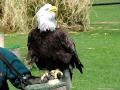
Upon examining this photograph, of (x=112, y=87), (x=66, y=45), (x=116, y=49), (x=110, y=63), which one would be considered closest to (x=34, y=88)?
(x=66, y=45)

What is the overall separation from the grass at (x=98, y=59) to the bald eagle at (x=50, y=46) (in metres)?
1.81

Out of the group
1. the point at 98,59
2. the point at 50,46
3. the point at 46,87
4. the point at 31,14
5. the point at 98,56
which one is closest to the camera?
the point at 46,87

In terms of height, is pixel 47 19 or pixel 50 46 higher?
pixel 47 19

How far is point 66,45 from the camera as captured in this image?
282 inches

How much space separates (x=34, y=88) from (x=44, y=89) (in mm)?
64

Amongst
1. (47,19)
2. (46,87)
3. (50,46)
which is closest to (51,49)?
(50,46)

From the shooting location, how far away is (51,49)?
7105mm

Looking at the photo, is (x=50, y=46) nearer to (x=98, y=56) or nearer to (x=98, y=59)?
(x=98, y=59)

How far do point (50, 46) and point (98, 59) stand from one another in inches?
226

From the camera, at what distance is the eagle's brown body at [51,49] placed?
7023 mm

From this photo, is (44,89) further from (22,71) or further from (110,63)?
(110,63)

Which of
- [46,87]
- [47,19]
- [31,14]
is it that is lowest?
[31,14]

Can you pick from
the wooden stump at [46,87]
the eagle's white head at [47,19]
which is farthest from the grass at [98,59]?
the wooden stump at [46,87]

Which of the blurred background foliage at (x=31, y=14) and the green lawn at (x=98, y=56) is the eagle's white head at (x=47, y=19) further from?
the blurred background foliage at (x=31, y=14)
